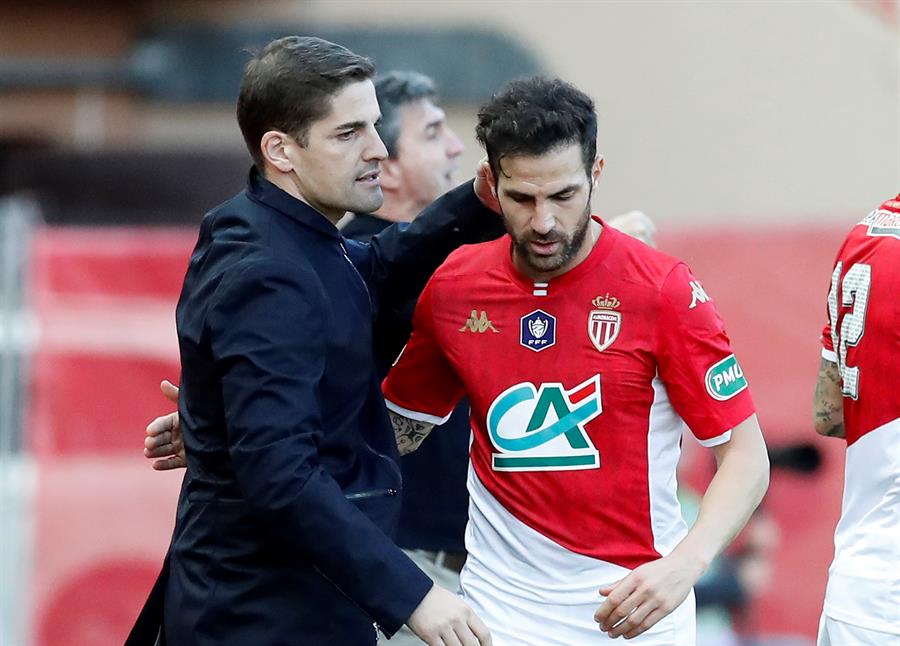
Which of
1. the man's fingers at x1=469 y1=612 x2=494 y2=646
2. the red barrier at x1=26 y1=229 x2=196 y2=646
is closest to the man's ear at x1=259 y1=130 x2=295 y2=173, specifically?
the man's fingers at x1=469 y1=612 x2=494 y2=646

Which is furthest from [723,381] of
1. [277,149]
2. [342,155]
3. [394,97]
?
[394,97]

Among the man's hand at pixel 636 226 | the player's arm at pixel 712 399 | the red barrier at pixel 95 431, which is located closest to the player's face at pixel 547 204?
the player's arm at pixel 712 399

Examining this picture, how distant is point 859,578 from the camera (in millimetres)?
3484

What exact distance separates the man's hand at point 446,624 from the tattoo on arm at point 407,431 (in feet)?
3.04

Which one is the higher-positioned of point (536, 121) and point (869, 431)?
point (536, 121)

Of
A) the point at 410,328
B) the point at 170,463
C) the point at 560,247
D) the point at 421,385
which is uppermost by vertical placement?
the point at 560,247

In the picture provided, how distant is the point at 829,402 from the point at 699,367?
82cm

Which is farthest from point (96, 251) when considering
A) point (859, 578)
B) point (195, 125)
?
point (195, 125)

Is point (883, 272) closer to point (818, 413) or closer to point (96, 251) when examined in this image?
point (818, 413)

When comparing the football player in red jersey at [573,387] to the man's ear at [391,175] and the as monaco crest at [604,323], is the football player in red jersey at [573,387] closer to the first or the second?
the as monaco crest at [604,323]

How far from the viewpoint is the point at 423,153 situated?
14.4 feet

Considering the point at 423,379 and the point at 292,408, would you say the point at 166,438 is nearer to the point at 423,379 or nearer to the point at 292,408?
the point at 423,379

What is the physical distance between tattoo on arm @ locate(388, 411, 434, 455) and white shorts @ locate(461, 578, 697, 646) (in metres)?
0.47

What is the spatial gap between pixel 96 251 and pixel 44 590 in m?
1.46
